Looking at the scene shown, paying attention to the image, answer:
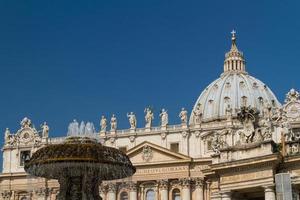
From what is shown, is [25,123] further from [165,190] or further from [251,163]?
[251,163]

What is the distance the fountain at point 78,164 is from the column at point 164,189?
1682 inches

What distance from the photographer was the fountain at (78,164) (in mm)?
21453

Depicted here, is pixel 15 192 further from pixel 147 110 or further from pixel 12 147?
pixel 147 110

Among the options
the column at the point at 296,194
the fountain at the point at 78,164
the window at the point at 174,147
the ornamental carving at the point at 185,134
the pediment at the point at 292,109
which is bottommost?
the column at the point at 296,194

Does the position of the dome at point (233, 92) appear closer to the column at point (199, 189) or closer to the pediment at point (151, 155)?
the pediment at point (151, 155)

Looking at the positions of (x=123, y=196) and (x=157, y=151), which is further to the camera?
(x=123, y=196)

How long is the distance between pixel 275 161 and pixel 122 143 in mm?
40037

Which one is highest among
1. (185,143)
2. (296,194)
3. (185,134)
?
(185,134)

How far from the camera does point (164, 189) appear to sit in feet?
214

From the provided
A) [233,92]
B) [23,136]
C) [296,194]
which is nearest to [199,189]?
A: [23,136]

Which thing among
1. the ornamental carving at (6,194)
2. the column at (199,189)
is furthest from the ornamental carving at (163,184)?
the ornamental carving at (6,194)

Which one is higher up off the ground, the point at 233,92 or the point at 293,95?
the point at 233,92

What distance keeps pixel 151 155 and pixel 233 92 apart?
3995 cm

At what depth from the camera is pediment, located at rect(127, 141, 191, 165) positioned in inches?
2562
